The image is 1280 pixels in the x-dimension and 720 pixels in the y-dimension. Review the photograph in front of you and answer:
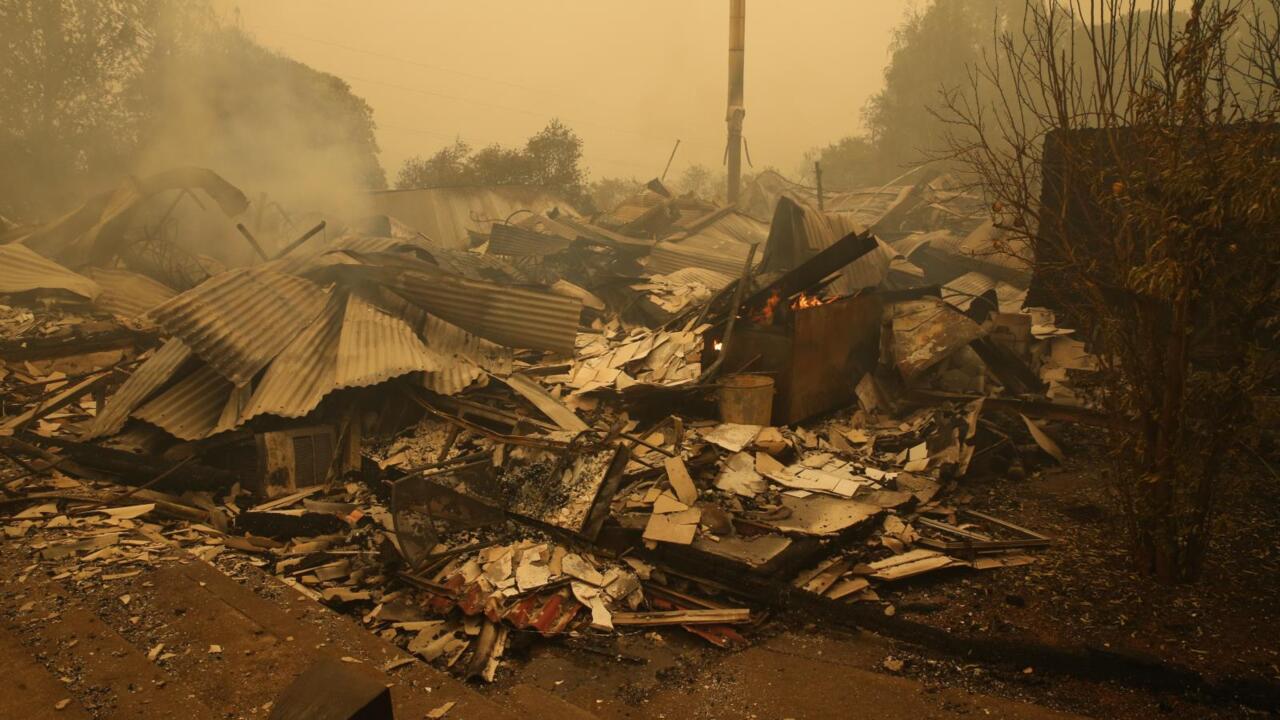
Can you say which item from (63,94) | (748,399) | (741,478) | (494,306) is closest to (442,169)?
(63,94)

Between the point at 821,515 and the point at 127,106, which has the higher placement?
the point at 127,106

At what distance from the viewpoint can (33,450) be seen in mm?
6199

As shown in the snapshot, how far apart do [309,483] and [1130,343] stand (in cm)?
632

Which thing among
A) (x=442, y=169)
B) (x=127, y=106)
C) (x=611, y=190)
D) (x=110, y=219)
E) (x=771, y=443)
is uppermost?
(x=127, y=106)

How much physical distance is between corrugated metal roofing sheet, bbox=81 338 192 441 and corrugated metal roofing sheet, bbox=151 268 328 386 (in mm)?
327

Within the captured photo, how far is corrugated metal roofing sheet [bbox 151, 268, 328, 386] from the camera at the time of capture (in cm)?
650

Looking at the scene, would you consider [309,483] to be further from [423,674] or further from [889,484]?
[889,484]

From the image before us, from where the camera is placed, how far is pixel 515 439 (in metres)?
5.97

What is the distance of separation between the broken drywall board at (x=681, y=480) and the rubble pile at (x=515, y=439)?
3 cm

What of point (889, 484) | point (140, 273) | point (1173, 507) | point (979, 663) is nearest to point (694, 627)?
point (979, 663)

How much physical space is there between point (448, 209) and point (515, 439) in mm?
13696

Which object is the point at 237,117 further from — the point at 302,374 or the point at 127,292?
the point at 302,374

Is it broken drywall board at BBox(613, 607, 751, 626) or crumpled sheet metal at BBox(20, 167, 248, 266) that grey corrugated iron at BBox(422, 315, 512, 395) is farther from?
crumpled sheet metal at BBox(20, 167, 248, 266)

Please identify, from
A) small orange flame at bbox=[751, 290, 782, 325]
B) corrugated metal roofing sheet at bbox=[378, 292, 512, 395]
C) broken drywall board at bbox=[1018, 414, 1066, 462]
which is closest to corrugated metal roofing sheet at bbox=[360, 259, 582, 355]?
corrugated metal roofing sheet at bbox=[378, 292, 512, 395]
